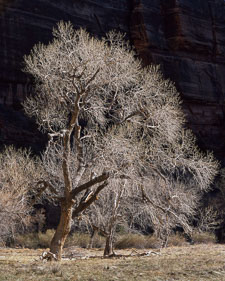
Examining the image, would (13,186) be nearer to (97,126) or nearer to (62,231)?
(62,231)

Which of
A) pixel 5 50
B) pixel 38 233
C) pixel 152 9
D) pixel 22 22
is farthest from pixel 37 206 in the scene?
pixel 152 9

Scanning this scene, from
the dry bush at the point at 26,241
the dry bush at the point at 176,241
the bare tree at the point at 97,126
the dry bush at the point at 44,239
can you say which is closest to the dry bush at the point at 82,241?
the dry bush at the point at 44,239

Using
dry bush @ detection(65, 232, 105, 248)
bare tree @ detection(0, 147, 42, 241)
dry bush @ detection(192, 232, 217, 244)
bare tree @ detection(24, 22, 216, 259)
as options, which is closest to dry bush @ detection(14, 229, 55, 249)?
dry bush @ detection(65, 232, 105, 248)

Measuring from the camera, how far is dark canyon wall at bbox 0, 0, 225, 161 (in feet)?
118

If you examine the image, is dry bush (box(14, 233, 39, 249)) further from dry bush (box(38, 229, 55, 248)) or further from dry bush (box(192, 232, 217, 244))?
dry bush (box(192, 232, 217, 244))

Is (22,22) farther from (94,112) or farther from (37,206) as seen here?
(94,112)

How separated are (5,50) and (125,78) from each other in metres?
24.4

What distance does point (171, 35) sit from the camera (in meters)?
39.8

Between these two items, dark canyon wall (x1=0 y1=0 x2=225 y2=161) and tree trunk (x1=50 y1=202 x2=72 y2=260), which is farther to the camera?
dark canyon wall (x1=0 y1=0 x2=225 y2=161)

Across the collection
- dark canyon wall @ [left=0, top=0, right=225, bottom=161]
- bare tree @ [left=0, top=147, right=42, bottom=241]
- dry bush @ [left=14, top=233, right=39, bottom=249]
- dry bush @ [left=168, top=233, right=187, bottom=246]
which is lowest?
dry bush @ [left=14, top=233, right=39, bottom=249]

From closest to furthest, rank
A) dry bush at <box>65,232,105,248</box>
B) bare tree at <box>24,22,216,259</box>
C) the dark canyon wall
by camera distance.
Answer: bare tree at <box>24,22,216,259</box>
dry bush at <box>65,232,105,248</box>
the dark canyon wall

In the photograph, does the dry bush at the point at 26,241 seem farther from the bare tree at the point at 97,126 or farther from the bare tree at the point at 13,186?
the bare tree at the point at 97,126

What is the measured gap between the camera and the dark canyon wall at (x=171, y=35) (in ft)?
118

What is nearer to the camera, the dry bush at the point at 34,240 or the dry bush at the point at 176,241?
the dry bush at the point at 34,240
